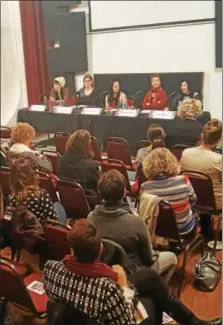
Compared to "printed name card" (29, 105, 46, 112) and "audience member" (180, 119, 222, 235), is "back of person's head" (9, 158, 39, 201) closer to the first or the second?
"audience member" (180, 119, 222, 235)

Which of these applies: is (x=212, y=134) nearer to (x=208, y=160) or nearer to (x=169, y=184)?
(x=208, y=160)

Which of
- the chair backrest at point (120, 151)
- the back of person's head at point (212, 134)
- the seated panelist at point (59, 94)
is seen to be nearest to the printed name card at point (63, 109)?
the seated panelist at point (59, 94)

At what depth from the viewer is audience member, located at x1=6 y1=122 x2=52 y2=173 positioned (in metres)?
3.49

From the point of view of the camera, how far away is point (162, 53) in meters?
6.81

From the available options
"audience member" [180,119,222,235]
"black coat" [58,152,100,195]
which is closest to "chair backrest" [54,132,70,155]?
"black coat" [58,152,100,195]

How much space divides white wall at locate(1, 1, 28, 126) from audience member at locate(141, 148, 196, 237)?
5.03 m

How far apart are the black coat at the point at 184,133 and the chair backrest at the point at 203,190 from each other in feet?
4.44

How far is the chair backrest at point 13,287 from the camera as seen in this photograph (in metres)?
1.79

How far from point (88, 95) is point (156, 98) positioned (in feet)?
3.34

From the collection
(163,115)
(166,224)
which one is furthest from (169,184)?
(163,115)

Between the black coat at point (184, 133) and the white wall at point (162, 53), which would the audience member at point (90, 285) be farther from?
the white wall at point (162, 53)

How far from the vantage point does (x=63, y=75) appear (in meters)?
7.37

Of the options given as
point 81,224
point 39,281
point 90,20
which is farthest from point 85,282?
point 90,20

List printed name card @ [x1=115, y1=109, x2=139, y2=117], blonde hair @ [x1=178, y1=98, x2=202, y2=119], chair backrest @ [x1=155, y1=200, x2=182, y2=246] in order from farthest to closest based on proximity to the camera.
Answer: printed name card @ [x1=115, y1=109, x2=139, y2=117]
blonde hair @ [x1=178, y1=98, x2=202, y2=119]
chair backrest @ [x1=155, y1=200, x2=182, y2=246]
